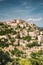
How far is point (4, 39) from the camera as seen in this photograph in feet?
252

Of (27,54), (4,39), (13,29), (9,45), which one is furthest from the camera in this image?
(13,29)

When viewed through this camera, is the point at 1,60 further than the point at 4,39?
No

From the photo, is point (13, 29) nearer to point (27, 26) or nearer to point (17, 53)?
point (27, 26)

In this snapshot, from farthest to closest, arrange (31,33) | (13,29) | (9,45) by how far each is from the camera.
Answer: (13,29), (31,33), (9,45)

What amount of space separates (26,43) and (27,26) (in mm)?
23734

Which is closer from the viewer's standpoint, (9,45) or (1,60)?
(1,60)

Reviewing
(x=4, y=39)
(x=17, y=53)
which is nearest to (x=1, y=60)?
(x=17, y=53)

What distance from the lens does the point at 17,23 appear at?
99938mm

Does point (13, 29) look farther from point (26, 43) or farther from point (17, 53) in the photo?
point (17, 53)

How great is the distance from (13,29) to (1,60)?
4468cm

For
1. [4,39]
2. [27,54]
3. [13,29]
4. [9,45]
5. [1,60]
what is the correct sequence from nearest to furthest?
[1,60] → [27,54] → [9,45] → [4,39] → [13,29]

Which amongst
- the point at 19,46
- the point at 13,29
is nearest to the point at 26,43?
the point at 19,46

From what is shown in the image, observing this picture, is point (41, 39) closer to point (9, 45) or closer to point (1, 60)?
point (9, 45)

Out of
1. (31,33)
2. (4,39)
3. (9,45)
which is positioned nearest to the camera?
(9,45)
